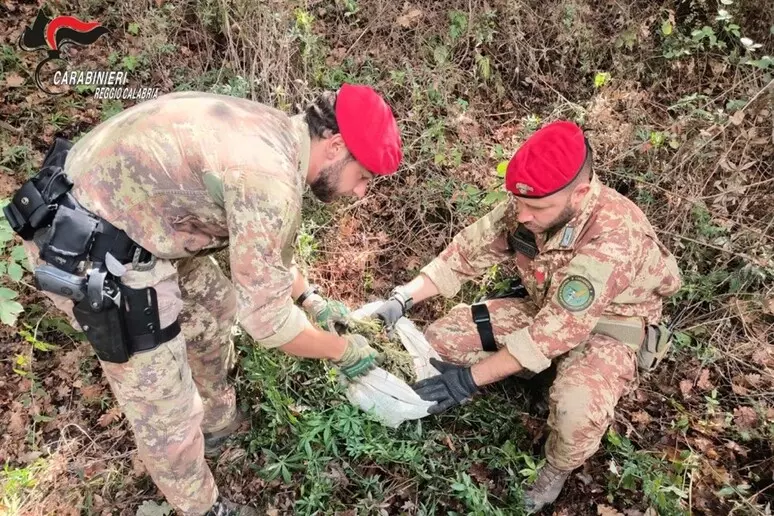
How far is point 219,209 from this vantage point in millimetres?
2344

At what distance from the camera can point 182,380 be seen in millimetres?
2656

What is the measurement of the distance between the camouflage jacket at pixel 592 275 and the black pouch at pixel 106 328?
6.30ft

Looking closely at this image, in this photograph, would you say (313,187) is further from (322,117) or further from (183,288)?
(183,288)

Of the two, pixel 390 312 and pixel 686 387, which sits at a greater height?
pixel 390 312

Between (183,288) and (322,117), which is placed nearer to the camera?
(322,117)

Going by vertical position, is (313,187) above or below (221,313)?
above

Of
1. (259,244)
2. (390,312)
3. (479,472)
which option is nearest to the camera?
(259,244)

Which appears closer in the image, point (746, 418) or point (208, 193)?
point (208, 193)

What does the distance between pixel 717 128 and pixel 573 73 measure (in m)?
1.35

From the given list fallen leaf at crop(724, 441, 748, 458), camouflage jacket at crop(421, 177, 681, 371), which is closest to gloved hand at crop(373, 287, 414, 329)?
camouflage jacket at crop(421, 177, 681, 371)

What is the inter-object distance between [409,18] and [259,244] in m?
3.78

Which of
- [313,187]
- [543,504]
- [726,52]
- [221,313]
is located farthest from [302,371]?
[726,52]

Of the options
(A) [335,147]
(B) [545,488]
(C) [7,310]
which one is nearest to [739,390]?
(B) [545,488]

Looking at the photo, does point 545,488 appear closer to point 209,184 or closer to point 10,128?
point 209,184
